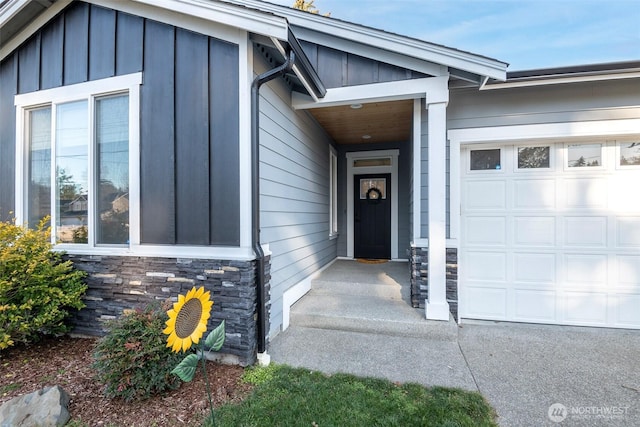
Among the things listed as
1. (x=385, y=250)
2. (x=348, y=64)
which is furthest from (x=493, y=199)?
(x=385, y=250)

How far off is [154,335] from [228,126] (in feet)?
6.01

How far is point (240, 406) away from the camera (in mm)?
2100

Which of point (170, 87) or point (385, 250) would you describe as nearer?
point (170, 87)

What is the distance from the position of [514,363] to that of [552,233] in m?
1.83

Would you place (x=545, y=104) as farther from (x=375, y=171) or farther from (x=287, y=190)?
(x=375, y=171)

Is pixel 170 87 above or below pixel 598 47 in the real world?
below

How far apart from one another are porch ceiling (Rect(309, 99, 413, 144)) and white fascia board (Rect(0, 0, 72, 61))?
3104mm

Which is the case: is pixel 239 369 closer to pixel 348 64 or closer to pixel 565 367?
pixel 565 367

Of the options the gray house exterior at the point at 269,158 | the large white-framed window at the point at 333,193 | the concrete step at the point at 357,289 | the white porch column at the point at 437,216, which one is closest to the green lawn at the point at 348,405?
the gray house exterior at the point at 269,158

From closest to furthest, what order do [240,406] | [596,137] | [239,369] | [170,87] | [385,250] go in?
[240,406] < [239,369] < [170,87] < [596,137] < [385,250]

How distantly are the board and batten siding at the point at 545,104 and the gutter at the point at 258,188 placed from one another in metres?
2.24

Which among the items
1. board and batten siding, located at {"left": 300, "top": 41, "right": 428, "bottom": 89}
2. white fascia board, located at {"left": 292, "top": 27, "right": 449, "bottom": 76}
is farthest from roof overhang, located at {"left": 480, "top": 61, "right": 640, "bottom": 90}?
board and batten siding, located at {"left": 300, "top": 41, "right": 428, "bottom": 89}

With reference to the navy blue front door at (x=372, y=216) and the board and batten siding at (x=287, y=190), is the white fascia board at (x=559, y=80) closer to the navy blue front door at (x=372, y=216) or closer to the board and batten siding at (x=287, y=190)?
the board and batten siding at (x=287, y=190)

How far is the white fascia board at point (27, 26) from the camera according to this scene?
10.2 feet
